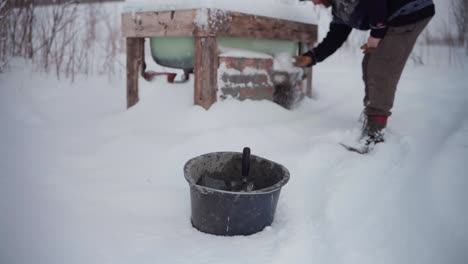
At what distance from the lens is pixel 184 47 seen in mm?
2750

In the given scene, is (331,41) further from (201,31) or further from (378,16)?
(201,31)

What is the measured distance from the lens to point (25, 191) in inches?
72.5

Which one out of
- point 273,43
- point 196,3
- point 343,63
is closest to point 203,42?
point 196,3

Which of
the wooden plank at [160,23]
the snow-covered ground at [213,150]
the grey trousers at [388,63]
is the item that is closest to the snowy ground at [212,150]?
the snow-covered ground at [213,150]

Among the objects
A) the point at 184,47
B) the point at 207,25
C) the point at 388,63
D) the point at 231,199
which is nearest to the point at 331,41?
the point at 388,63

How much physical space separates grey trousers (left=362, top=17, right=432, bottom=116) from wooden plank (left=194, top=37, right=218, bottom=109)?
41.6 inches

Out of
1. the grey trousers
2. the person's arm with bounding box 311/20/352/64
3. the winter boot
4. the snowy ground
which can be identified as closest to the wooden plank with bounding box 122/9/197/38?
the snowy ground

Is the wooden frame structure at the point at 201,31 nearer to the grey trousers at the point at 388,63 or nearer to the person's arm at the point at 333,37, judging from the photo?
the person's arm at the point at 333,37

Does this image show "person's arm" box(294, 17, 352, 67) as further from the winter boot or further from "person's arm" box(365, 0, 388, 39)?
the winter boot

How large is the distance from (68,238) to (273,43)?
2231 mm

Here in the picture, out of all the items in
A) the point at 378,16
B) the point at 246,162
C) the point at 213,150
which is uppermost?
the point at 378,16

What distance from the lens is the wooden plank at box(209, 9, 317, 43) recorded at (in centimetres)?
254

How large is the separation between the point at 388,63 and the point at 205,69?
47.6 inches

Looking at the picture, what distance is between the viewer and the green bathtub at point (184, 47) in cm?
274
